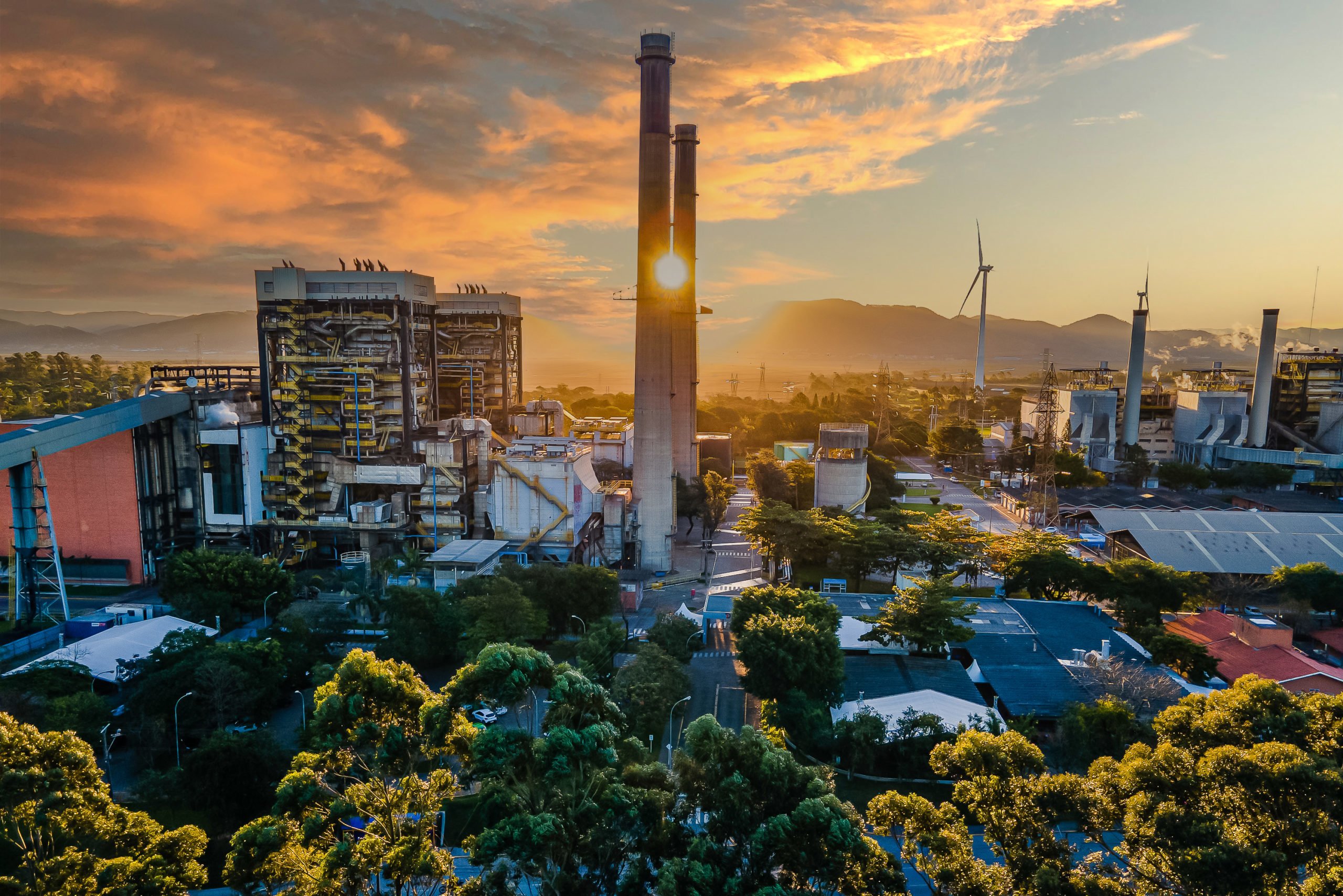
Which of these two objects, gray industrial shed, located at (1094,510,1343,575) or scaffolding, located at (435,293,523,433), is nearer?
gray industrial shed, located at (1094,510,1343,575)

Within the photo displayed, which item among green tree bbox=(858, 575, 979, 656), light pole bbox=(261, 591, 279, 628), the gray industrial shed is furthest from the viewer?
the gray industrial shed

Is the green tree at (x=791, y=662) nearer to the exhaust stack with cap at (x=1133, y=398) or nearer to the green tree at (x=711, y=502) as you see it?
the green tree at (x=711, y=502)

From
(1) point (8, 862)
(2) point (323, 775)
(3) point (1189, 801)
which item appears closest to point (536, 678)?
(2) point (323, 775)

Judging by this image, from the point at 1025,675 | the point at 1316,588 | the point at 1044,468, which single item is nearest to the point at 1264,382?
the point at 1044,468

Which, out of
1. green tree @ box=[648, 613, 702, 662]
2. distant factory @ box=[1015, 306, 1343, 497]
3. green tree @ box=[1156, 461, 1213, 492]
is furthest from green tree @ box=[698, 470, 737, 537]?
green tree @ box=[1156, 461, 1213, 492]

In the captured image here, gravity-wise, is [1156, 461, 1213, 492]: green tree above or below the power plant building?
below

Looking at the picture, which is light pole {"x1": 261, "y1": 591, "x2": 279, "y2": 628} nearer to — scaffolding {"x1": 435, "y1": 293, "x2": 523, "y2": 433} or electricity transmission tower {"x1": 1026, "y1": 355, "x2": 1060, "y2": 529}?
scaffolding {"x1": 435, "y1": 293, "x2": 523, "y2": 433}

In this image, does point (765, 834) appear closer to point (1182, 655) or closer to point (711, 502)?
point (1182, 655)

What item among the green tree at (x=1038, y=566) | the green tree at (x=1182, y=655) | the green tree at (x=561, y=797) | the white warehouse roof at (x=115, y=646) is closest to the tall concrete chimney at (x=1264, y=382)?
the green tree at (x=1038, y=566)
